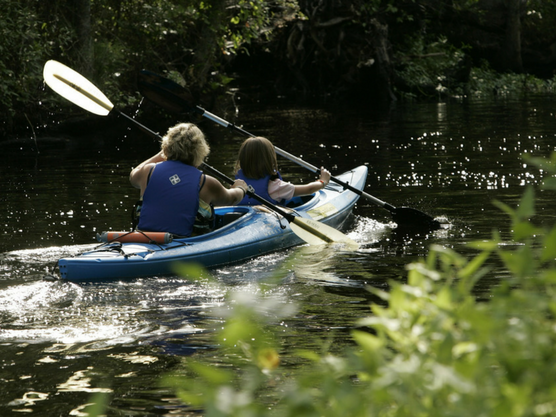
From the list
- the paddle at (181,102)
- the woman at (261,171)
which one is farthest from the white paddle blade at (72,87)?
the woman at (261,171)

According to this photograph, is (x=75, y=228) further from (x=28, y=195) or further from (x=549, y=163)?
(x=549, y=163)

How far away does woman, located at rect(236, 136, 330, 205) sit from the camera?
20.8 ft

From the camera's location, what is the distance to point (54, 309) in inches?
173

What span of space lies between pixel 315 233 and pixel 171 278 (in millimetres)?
1573

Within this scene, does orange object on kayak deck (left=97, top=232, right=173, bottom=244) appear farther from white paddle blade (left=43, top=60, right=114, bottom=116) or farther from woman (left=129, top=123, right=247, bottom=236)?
white paddle blade (left=43, top=60, right=114, bottom=116)

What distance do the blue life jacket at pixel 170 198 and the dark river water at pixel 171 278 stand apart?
1.67 ft

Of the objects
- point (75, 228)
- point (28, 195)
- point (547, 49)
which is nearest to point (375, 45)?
point (547, 49)

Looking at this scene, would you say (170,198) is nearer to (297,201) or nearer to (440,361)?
(297,201)

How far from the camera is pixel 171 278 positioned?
5141 mm

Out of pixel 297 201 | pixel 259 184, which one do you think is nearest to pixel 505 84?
pixel 297 201

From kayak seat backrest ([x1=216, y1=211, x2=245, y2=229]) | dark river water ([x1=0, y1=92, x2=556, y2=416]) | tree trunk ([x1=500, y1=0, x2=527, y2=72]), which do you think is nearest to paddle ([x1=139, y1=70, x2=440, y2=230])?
dark river water ([x1=0, y1=92, x2=556, y2=416])

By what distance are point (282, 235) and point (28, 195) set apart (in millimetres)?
4039

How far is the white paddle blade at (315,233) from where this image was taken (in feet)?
20.4

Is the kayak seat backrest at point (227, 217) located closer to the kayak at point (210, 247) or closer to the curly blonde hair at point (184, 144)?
the kayak at point (210, 247)
